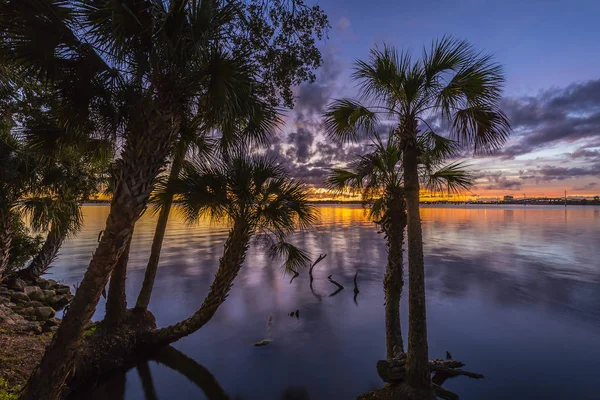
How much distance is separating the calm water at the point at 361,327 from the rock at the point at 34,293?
7.85 feet

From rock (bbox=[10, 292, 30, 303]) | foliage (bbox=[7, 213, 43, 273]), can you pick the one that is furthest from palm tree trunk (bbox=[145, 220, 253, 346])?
foliage (bbox=[7, 213, 43, 273])

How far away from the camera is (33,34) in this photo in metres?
4.24

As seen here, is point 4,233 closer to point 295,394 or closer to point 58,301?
point 58,301

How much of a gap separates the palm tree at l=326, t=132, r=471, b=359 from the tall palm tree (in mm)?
1737

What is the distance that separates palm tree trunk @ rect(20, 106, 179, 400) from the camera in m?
4.06

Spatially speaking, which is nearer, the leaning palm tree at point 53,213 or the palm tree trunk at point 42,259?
the leaning palm tree at point 53,213

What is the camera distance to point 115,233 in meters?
4.06

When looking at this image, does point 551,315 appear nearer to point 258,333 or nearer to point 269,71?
point 258,333

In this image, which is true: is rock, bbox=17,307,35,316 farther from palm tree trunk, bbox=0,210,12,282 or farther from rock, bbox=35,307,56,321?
palm tree trunk, bbox=0,210,12,282

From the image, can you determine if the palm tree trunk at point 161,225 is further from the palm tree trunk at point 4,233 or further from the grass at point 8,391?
the palm tree trunk at point 4,233

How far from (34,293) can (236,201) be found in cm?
1209

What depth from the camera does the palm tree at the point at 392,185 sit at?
7328 millimetres

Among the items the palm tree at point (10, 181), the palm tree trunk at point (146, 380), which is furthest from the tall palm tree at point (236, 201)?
the palm tree at point (10, 181)

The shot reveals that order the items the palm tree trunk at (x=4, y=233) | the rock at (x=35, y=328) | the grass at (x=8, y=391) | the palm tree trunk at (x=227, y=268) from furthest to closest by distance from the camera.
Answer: the rock at (x=35, y=328)
the palm tree trunk at (x=4, y=233)
the palm tree trunk at (x=227, y=268)
the grass at (x=8, y=391)
